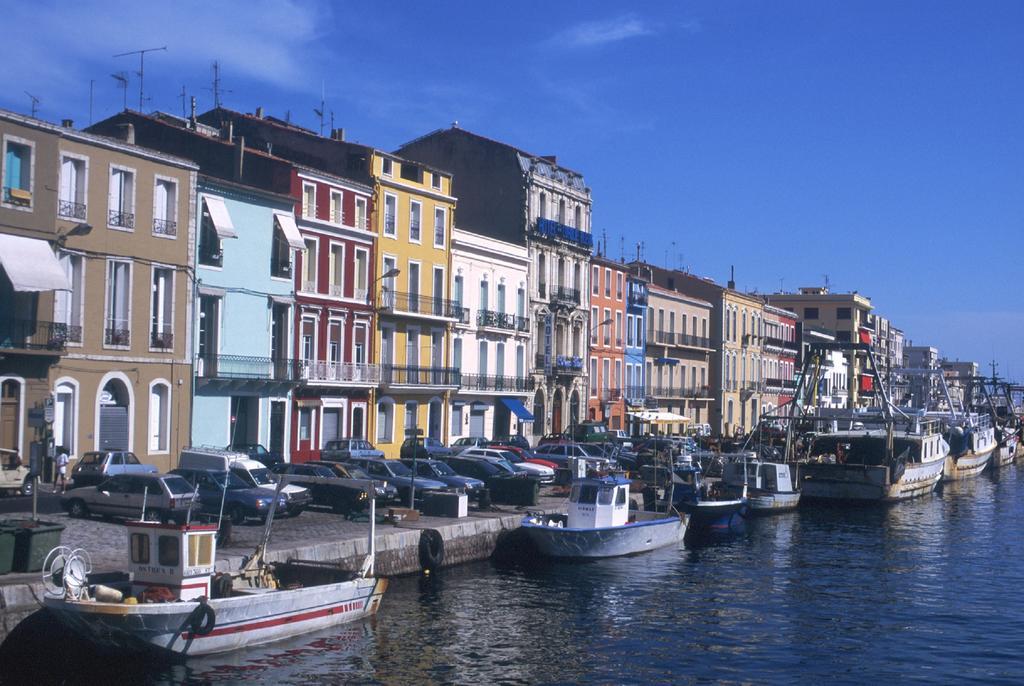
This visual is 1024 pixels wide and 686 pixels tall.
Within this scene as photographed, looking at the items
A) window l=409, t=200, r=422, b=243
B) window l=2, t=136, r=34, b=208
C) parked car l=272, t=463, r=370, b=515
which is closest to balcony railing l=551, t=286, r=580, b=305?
window l=409, t=200, r=422, b=243

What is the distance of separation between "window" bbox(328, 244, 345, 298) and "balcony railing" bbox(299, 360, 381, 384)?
11.1 feet

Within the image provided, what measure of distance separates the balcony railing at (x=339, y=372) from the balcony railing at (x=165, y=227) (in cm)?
897

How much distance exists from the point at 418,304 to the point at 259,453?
1641cm

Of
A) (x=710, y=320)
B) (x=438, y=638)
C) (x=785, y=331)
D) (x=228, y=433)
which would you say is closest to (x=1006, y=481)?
(x=710, y=320)

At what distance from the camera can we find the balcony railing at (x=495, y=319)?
63438 millimetres

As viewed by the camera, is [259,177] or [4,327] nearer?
[4,327]

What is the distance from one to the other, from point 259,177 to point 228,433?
11514 mm

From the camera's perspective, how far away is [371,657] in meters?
22.9

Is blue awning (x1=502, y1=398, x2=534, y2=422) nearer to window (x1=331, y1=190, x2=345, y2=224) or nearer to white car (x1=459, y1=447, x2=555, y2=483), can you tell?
white car (x1=459, y1=447, x2=555, y2=483)

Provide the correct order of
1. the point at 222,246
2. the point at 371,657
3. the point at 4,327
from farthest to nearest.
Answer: the point at 222,246
the point at 4,327
the point at 371,657

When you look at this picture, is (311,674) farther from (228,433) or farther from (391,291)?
(391,291)

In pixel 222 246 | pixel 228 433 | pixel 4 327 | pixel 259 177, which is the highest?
pixel 259 177

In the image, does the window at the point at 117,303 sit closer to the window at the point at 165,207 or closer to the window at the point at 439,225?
the window at the point at 165,207

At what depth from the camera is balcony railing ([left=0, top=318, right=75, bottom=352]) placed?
36812 mm
